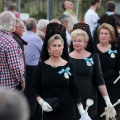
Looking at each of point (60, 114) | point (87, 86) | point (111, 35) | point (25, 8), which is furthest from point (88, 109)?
point (25, 8)

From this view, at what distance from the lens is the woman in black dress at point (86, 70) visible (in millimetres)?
5617

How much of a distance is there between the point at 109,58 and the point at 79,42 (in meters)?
0.99

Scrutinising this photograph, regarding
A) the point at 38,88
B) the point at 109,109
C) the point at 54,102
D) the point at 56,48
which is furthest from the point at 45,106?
the point at 109,109

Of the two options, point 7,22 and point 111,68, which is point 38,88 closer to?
point 7,22

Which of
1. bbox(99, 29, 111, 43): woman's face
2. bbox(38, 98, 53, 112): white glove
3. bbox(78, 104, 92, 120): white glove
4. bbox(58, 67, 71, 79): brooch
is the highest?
bbox(99, 29, 111, 43): woman's face

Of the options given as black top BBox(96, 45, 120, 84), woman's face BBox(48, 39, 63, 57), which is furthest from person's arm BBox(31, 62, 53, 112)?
black top BBox(96, 45, 120, 84)

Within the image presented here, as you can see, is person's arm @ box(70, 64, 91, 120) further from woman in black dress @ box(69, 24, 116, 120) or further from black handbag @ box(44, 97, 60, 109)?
woman in black dress @ box(69, 24, 116, 120)

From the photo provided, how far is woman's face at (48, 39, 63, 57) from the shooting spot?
5121mm

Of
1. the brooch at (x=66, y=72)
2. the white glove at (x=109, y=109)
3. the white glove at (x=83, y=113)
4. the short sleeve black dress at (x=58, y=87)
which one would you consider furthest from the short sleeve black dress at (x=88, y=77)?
the brooch at (x=66, y=72)

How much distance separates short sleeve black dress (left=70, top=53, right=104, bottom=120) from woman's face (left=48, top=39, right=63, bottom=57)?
531mm

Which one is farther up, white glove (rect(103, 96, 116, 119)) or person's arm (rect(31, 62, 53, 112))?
person's arm (rect(31, 62, 53, 112))

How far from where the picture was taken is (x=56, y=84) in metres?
4.94

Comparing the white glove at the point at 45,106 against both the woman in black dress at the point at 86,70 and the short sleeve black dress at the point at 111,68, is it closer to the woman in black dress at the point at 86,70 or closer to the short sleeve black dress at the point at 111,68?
the woman in black dress at the point at 86,70

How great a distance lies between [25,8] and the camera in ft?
55.9
